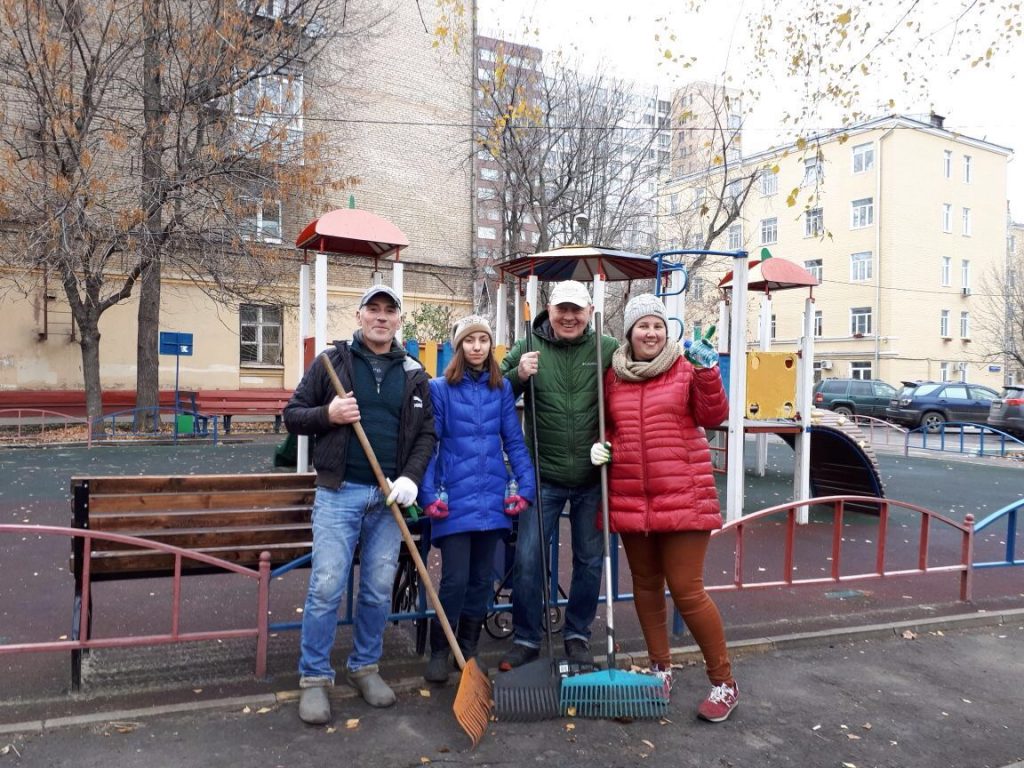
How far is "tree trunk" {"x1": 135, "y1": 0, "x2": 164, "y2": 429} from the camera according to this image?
14.2 meters

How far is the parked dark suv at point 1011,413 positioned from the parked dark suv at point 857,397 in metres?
5.18

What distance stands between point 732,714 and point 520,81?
64.6 ft

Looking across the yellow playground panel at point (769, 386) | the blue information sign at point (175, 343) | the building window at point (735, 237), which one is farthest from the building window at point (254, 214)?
the building window at point (735, 237)

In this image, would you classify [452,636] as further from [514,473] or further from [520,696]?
[514,473]

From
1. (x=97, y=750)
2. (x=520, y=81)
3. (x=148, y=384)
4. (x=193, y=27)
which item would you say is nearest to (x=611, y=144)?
(x=520, y=81)

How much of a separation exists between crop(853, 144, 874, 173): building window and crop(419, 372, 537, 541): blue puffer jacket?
36.9 m

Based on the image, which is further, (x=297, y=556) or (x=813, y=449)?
(x=813, y=449)

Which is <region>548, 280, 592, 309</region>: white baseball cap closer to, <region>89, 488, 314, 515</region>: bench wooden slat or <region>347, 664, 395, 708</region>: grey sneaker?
<region>89, 488, 314, 515</region>: bench wooden slat

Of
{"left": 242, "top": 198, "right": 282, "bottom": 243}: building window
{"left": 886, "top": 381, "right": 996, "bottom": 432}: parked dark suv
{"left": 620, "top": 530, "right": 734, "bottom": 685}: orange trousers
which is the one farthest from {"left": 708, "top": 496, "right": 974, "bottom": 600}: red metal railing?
{"left": 886, "top": 381, "right": 996, "bottom": 432}: parked dark suv

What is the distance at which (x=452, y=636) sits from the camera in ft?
11.9

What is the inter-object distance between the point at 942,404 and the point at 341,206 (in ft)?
59.1

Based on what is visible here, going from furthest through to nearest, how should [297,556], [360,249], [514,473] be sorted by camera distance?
[360,249] → [297,556] → [514,473]

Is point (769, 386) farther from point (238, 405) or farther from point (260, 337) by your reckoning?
point (260, 337)

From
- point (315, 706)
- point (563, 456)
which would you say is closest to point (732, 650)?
point (563, 456)
